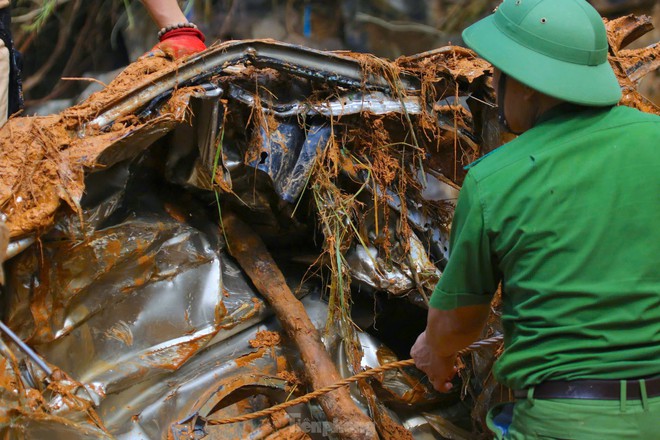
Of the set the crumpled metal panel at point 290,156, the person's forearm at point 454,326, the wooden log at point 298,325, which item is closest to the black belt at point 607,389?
the person's forearm at point 454,326

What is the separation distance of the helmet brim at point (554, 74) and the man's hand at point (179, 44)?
5.14 ft

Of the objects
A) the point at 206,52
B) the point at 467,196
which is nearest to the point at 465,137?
the point at 206,52

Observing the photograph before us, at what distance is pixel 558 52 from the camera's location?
1711 millimetres

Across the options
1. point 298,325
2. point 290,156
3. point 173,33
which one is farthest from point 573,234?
point 173,33

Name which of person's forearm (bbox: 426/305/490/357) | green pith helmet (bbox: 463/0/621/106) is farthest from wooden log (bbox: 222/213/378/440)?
green pith helmet (bbox: 463/0/621/106)

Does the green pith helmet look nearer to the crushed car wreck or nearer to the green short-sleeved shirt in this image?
the green short-sleeved shirt

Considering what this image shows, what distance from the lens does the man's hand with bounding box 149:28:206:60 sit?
297 centimetres

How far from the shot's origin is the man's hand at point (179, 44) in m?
2.97

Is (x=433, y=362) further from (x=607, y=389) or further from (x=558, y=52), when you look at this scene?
(x=558, y=52)

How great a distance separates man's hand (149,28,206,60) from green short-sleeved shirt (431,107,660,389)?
1.69 meters

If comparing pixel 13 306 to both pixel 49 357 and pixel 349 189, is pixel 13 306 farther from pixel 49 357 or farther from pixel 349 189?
pixel 349 189

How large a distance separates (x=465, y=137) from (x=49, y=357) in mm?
1752

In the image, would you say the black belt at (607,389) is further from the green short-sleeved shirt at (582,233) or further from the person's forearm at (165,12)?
the person's forearm at (165,12)

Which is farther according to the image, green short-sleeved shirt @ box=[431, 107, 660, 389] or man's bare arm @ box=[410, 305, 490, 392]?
man's bare arm @ box=[410, 305, 490, 392]
